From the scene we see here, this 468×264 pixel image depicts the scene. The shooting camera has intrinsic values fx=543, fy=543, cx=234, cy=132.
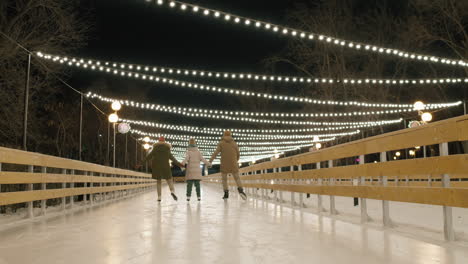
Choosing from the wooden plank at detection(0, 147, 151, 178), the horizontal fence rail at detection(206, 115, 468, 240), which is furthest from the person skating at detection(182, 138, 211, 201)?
the horizontal fence rail at detection(206, 115, 468, 240)

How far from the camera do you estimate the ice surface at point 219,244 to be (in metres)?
4.57

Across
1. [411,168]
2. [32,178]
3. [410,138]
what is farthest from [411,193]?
[32,178]

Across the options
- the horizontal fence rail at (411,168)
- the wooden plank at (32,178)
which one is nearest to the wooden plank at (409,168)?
the horizontal fence rail at (411,168)

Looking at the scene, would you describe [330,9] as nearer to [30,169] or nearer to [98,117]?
[98,117]

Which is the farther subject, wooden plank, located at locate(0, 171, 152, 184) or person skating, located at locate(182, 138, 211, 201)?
person skating, located at locate(182, 138, 211, 201)

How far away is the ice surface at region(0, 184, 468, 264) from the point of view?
180 inches

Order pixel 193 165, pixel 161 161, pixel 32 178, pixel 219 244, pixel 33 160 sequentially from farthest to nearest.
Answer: pixel 161 161 → pixel 193 165 → pixel 33 160 → pixel 32 178 → pixel 219 244

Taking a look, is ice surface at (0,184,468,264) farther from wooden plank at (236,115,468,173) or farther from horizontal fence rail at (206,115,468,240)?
wooden plank at (236,115,468,173)

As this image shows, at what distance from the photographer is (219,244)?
5.44 m

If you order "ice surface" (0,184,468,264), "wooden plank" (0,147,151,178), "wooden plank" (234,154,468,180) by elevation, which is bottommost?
"ice surface" (0,184,468,264)

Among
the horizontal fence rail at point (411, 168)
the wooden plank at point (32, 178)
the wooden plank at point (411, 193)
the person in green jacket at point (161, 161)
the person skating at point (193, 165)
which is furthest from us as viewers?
the person in green jacket at point (161, 161)

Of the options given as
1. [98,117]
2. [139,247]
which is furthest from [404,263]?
[98,117]

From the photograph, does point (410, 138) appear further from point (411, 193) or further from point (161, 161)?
point (161, 161)

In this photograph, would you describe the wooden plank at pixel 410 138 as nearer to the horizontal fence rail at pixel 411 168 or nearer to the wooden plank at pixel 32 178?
the horizontal fence rail at pixel 411 168
